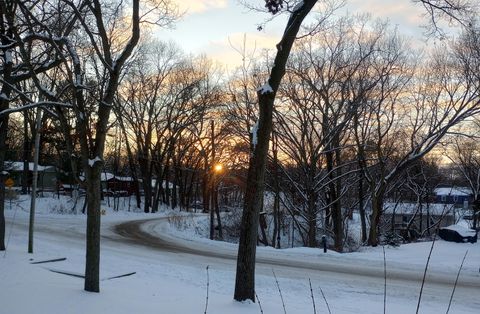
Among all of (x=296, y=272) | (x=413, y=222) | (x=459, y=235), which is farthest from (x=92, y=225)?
(x=413, y=222)

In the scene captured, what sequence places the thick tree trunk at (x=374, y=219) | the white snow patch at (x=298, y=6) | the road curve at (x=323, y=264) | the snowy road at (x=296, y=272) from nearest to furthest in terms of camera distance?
the white snow patch at (x=298, y=6) < the snowy road at (x=296, y=272) < the road curve at (x=323, y=264) < the thick tree trunk at (x=374, y=219)

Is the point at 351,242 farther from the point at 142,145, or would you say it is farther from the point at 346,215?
the point at 142,145

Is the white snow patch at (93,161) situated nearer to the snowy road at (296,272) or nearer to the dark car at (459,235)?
the snowy road at (296,272)

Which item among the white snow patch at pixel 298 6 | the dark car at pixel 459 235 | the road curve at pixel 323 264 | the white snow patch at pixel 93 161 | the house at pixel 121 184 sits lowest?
the road curve at pixel 323 264

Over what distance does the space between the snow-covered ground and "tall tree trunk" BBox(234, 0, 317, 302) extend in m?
0.38

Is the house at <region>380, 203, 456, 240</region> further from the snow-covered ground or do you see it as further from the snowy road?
the snowy road

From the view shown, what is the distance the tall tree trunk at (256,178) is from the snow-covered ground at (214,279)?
38 centimetres

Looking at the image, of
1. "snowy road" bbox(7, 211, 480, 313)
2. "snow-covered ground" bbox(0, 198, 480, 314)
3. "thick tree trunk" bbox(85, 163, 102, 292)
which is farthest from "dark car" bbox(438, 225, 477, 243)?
"thick tree trunk" bbox(85, 163, 102, 292)

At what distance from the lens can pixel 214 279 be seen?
44.9 ft

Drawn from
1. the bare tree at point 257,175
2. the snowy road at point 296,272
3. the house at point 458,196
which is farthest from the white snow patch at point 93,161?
the house at point 458,196

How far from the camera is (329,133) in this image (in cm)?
2486

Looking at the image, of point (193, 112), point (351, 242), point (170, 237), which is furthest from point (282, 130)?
point (193, 112)

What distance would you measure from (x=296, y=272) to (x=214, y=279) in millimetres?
2986

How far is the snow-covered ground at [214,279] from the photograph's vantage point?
7.79 m
